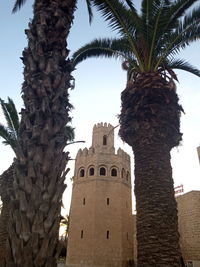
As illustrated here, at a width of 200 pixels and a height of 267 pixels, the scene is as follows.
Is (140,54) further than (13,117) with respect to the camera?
No

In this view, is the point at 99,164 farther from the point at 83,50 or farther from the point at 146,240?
the point at 146,240

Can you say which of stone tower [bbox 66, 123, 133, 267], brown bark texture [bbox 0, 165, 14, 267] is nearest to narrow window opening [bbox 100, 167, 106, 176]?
stone tower [bbox 66, 123, 133, 267]

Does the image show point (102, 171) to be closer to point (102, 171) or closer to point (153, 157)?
point (102, 171)

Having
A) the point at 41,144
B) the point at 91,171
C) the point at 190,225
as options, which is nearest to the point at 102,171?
the point at 91,171

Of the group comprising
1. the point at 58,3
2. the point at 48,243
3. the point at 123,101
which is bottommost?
the point at 48,243

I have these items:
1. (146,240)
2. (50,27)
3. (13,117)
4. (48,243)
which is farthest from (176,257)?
(13,117)

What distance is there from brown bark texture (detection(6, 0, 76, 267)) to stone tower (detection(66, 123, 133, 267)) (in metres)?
20.0

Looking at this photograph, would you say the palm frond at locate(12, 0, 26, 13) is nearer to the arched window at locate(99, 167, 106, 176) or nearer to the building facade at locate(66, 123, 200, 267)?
the building facade at locate(66, 123, 200, 267)

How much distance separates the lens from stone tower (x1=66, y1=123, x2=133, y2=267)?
83.2 feet

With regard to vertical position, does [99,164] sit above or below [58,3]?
above

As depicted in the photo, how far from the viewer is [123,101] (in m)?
7.88

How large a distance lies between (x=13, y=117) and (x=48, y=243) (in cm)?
1244

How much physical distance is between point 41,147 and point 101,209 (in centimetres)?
2556

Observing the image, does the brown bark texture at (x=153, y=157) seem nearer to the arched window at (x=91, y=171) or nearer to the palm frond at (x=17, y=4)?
the palm frond at (x=17, y=4)
